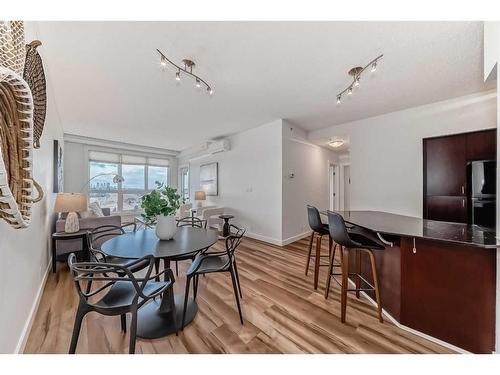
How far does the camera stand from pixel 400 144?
11.4 feet

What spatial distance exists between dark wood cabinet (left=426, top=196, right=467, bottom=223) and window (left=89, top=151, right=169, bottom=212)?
6.93 m

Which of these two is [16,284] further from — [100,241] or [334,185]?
[334,185]

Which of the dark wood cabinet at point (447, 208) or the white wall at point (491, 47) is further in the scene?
the dark wood cabinet at point (447, 208)

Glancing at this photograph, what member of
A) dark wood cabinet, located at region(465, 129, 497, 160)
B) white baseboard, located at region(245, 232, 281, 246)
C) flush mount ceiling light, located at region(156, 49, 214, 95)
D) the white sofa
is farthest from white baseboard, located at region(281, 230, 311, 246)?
flush mount ceiling light, located at region(156, 49, 214, 95)

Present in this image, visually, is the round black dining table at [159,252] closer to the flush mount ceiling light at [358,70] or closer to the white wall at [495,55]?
the white wall at [495,55]

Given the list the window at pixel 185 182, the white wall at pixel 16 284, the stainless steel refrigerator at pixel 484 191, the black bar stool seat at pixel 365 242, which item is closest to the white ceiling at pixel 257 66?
the white wall at pixel 16 284

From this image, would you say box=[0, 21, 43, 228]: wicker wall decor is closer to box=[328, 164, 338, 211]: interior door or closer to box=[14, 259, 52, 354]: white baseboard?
box=[14, 259, 52, 354]: white baseboard

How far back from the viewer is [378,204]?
3701mm

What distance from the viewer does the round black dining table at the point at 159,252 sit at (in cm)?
151

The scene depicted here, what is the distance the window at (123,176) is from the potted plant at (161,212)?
4.86 meters

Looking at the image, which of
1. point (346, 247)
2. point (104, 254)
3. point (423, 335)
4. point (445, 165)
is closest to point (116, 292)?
point (104, 254)
